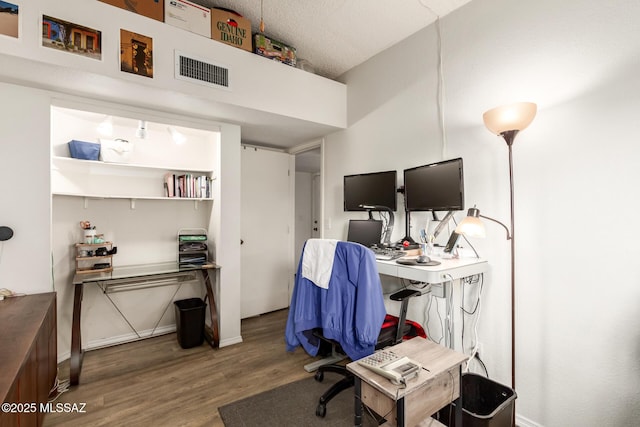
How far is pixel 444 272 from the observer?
5.46ft

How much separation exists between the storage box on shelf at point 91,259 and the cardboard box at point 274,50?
2.23 m

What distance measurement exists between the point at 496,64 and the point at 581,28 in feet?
1.45

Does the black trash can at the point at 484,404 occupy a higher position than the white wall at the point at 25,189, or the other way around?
the white wall at the point at 25,189

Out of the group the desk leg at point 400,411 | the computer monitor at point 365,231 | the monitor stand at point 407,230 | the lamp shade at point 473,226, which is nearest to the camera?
the desk leg at point 400,411

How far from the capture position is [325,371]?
2248mm

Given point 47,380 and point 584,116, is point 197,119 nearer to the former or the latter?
point 47,380

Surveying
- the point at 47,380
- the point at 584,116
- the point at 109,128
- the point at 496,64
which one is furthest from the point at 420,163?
the point at 47,380

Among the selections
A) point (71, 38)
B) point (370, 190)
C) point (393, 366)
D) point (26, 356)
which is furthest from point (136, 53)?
point (393, 366)

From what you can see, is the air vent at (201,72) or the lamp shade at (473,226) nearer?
the lamp shade at (473,226)

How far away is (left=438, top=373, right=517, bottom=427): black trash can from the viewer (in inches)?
56.7

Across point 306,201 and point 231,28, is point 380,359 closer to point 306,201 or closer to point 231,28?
point 231,28

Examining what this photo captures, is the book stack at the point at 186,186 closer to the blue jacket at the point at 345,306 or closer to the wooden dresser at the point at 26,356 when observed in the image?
the wooden dresser at the point at 26,356

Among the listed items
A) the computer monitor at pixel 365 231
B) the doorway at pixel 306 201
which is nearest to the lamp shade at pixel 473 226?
the computer monitor at pixel 365 231

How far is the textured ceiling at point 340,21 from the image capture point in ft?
7.22
